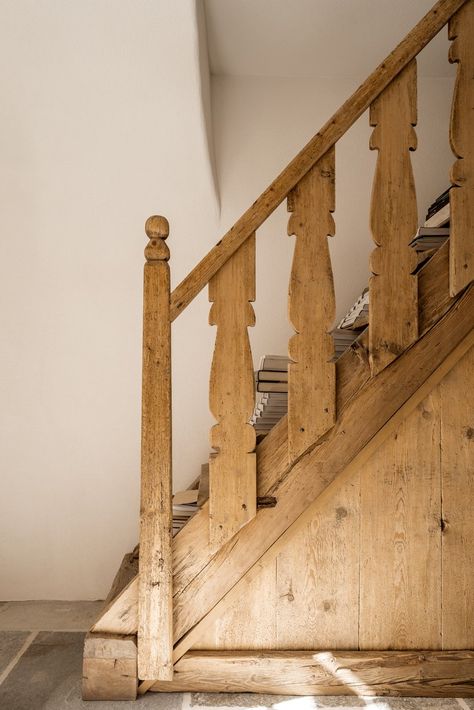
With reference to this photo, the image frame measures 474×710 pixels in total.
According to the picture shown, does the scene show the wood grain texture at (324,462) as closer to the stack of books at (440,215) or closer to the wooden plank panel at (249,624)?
the wooden plank panel at (249,624)

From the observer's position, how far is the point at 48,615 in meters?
2.22

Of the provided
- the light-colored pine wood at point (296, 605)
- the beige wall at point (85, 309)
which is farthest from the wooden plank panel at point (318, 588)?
the beige wall at point (85, 309)

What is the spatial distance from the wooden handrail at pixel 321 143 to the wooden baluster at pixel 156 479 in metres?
0.07

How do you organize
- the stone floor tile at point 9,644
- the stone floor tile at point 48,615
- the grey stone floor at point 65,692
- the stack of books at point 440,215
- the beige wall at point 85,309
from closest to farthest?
1. the grey stone floor at point 65,692
2. the stack of books at point 440,215
3. the stone floor tile at point 9,644
4. the stone floor tile at point 48,615
5. the beige wall at point 85,309

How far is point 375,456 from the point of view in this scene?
1544 mm

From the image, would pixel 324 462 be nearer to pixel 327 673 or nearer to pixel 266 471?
pixel 266 471

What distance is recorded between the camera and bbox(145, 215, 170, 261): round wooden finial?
146 centimetres

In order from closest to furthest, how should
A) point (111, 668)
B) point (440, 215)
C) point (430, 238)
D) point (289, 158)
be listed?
point (111, 668), point (430, 238), point (440, 215), point (289, 158)

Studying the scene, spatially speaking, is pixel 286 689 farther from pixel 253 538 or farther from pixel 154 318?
pixel 154 318

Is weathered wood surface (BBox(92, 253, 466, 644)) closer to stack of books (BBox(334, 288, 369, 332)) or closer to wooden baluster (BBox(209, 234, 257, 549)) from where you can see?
wooden baluster (BBox(209, 234, 257, 549))

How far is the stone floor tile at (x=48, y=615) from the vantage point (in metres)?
2.08

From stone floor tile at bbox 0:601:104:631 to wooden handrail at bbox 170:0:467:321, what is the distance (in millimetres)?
1380

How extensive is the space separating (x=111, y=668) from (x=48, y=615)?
0.90 meters

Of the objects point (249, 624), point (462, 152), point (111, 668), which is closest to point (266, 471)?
point (249, 624)
